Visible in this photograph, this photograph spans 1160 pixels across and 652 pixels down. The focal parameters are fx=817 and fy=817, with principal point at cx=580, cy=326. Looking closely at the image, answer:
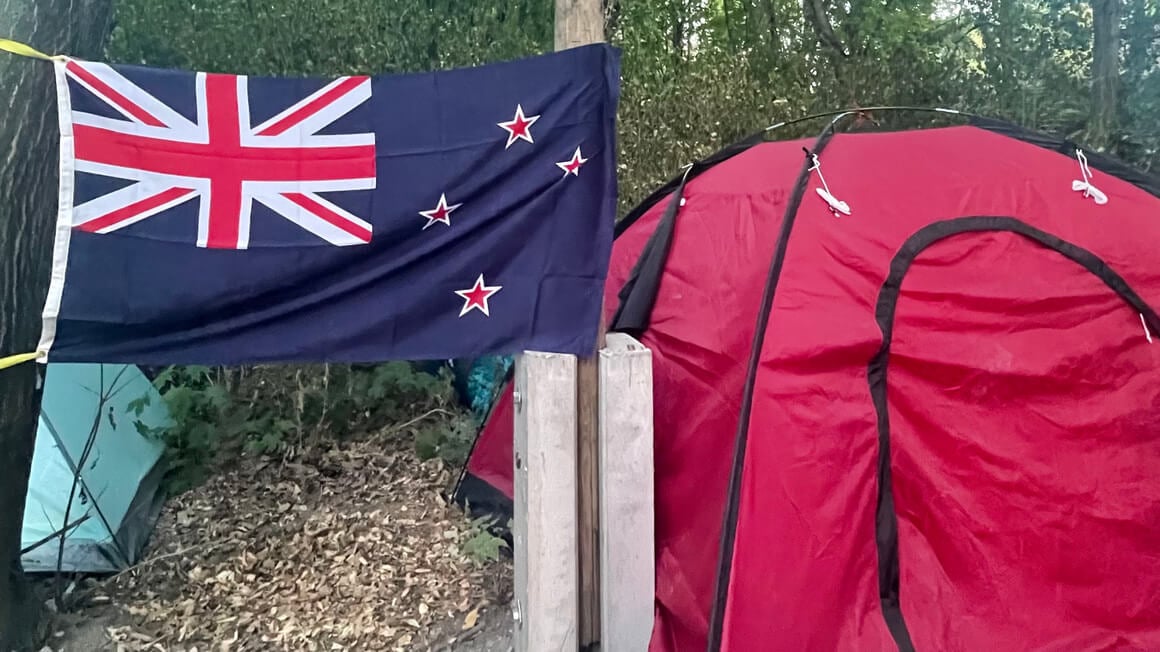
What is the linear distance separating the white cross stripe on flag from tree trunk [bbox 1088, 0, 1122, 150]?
17.7ft

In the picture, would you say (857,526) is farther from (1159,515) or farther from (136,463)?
(136,463)

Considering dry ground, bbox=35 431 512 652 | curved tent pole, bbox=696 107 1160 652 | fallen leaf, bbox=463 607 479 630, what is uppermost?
curved tent pole, bbox=696 107 1160 652

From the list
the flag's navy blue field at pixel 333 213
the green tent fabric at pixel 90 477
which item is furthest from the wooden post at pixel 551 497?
the green tent fabric at pixel 90 477

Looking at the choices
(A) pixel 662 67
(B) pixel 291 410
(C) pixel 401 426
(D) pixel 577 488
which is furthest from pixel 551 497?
(A) pixel 662 67

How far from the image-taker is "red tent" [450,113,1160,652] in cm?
235

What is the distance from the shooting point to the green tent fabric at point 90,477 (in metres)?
3.30

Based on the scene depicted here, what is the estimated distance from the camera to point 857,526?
2.38m

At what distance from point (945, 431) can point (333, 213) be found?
1.93 meters

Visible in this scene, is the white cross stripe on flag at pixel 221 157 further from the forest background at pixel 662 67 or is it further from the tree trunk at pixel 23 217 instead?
the forest background at pixel 662 67

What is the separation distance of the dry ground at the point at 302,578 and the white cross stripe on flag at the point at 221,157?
1655 mm

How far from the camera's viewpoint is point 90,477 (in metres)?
3.43

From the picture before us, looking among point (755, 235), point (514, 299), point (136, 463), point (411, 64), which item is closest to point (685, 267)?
A: point (755, 235)

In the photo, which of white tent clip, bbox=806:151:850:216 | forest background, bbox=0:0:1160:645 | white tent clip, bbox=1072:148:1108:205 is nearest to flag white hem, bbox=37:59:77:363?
forest background, bbox=0:0:1160:645

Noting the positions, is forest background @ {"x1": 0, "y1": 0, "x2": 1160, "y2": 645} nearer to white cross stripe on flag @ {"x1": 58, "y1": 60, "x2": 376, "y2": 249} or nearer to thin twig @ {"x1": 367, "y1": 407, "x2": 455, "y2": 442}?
thin twig @ {"x1": 367, "y1": 407, "x2": 455, "y2": 442}
